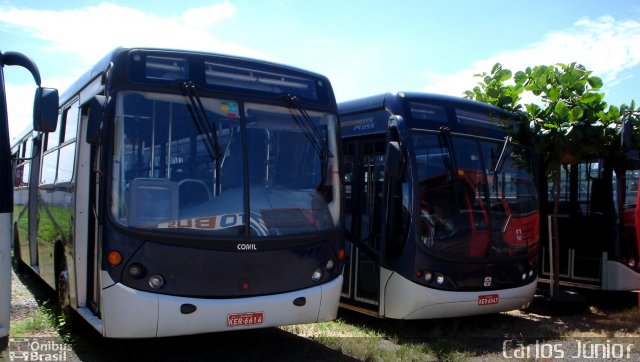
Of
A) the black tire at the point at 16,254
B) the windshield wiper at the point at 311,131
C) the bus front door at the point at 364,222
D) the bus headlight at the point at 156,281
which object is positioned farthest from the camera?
the black tire at the point at 16,254

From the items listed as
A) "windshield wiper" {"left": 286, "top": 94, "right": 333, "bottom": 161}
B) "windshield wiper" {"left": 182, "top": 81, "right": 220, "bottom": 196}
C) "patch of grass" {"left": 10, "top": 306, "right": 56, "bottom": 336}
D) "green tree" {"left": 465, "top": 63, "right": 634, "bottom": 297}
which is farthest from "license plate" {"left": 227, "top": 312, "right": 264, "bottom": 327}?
"green tree" {"left": 465, "top": 63, "right": 634, "bottom": 297}

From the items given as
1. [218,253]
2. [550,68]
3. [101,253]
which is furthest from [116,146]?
[550,68]

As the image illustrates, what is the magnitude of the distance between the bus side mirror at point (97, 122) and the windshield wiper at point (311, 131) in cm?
190

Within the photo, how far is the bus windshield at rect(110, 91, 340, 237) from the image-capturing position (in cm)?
549

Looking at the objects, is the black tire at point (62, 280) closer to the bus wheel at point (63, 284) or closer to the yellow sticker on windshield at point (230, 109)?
the bus wheel at point (63, 284)

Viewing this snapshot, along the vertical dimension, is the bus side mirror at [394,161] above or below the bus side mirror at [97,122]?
below

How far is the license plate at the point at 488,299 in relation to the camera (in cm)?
757

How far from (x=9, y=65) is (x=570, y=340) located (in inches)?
275

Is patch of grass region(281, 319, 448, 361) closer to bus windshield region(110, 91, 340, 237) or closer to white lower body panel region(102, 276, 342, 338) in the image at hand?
white lower body panel region(102, 276, 342, 338)

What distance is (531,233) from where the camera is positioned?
27.0 ft

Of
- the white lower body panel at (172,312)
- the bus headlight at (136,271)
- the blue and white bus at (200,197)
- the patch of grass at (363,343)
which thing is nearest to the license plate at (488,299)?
the patch of grass at (363,343)

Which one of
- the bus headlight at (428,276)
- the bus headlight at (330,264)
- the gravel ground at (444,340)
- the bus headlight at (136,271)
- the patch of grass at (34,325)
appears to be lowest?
the gravel ground at (444,340)

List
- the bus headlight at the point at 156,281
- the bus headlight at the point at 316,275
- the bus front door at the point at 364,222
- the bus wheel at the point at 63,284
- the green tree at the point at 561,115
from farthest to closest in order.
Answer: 1. the green tree at the point at 561,115
2. the bus front door at the point at 364,222
3. the bus wheel at the point at 63,284
4. the bus headlight at the point at 316,275
5. the bus headlight at the point at 156,281

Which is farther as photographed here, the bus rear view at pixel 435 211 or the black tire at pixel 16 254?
the black tire at pixel 16 254
